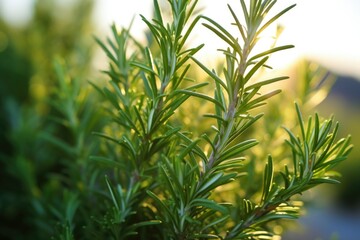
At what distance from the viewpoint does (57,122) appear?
1.23m

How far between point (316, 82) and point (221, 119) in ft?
1.53

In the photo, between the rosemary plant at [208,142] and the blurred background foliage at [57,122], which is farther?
the blurred background foliage at [57,122]

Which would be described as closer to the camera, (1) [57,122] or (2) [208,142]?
(2) [208,142]

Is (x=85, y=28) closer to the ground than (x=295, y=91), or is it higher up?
higher up

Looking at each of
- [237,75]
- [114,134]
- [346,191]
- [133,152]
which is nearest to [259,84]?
[237,75]

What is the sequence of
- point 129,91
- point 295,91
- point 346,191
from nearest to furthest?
point 129,91 → point 295,91 → point 346,191

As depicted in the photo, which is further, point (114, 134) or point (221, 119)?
point (114, 134)

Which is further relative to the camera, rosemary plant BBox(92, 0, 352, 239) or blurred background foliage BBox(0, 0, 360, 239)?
blurred background foliage BBox(0, 0, 360, 239)

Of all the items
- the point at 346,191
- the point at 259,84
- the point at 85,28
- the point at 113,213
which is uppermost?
the point at 85,28

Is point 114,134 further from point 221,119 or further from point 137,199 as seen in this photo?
point 221,119

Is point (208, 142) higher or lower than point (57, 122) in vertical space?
lower

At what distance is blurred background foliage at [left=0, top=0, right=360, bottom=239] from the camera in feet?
2.41

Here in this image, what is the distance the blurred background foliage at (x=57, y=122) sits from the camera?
Result: 2.41 ft

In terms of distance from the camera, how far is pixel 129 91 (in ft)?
1.94
